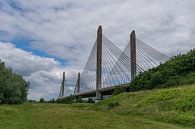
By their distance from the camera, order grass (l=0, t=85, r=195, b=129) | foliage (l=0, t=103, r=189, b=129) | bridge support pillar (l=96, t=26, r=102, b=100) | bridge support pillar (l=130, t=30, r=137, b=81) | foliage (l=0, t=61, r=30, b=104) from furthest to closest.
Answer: bridge support pillar (l=96, t=26, r=102, b=100) → foliage (l=0, t=61, r=30, b=104) → bridge support pillar (l=130, t=30, r=137, b=81) → grass (l=0, t=85, r=195, b=129) → foliage (l=0, t=103, r=189, b=129)

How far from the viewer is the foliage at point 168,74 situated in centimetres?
5801

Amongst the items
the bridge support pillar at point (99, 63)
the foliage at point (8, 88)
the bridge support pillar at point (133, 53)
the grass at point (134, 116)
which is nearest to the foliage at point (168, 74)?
the bridge support pillar at point (133, 53)

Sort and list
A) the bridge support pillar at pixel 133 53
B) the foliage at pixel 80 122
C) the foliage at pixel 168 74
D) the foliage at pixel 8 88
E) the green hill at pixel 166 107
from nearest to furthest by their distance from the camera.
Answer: the foliage at pixel 80 122 < the green hill at pixel 166 107 < the foliage at pixel 168 74 < the bridge support pillar at pixel 133 53 < the foliage at pixel 8 88

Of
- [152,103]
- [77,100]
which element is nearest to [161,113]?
[152,103]

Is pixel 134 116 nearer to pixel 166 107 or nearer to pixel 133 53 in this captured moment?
pixel 166 107

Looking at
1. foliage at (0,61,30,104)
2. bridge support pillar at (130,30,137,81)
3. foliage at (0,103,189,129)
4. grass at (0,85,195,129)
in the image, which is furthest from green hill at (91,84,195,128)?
foliage at (0,61,30,104)

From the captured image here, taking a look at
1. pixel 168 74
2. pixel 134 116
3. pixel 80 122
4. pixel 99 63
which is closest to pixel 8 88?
pixel 99 63

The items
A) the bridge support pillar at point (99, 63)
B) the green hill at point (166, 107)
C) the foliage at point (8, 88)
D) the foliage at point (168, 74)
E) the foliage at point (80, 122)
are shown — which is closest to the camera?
the foliage at point (80, 122)

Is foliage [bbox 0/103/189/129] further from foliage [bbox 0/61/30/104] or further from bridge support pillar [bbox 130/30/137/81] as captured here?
bridge support pillar [bbox 130/30/137/81]

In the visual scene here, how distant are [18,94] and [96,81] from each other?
13.7 meters

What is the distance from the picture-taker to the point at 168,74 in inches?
2336

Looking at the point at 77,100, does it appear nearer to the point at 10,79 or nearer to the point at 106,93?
the point at 106,93

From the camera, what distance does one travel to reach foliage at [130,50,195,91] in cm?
5801

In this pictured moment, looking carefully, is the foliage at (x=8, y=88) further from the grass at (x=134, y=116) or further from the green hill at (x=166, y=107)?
the green hill at (x=166, y=107)
